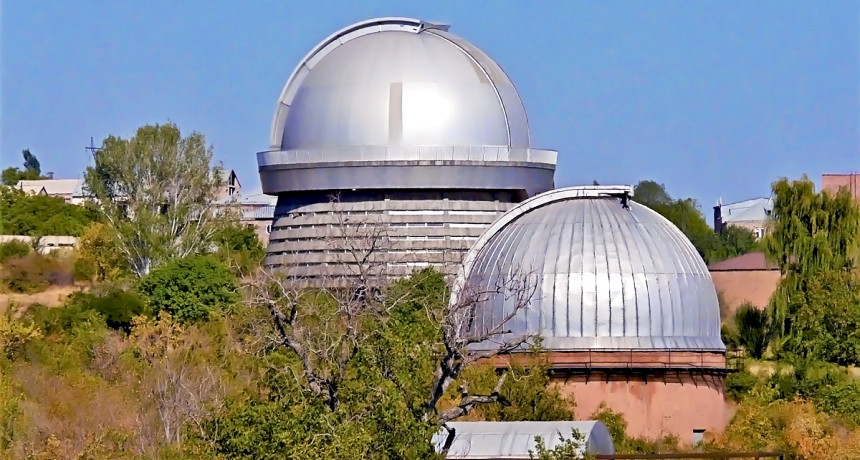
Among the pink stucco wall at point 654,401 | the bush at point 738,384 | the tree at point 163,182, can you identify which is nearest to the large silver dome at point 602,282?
the pink stucco wall at point 654,401

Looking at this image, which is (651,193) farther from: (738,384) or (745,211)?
(738,384)

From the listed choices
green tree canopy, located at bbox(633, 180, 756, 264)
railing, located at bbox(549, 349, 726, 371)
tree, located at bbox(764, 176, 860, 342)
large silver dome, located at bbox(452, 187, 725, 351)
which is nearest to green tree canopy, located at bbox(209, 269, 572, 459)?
railing, located at bbox(549, 349, 726, 371)

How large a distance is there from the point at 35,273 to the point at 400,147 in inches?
905

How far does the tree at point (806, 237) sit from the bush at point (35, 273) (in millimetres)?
26106

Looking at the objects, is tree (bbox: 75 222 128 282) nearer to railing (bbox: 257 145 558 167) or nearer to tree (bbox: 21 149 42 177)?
railing (bbox: 257 145 558 167)

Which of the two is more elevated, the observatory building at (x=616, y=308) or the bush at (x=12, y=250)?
the bush at (x=12, y=250)

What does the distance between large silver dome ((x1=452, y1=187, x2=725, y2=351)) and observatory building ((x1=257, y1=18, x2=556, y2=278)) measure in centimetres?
522

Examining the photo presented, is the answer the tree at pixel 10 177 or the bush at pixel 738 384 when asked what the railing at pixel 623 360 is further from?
the tree at pixel 10 177

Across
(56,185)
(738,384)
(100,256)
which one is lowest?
(738,384)

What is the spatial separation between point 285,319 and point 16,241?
55.0 meters

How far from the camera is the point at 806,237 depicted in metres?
61.5

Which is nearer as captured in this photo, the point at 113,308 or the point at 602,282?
the point at 602,282

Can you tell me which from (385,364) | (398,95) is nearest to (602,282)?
(398,95)

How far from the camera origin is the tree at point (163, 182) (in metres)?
73.7
